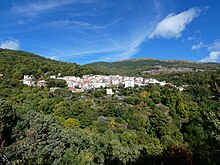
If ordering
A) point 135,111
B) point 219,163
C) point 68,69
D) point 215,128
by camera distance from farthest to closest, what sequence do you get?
1. point 68,69
2. point 135,111
3. point 219,163
4. point 215,128

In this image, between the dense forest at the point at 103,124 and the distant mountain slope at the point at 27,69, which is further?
the distant mountain slope at the point at 27,69

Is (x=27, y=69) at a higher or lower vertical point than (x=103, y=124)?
higher

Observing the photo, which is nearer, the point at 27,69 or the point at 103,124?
the point at 103,124

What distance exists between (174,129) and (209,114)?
107 ft

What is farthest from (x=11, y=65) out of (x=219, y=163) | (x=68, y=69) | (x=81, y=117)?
(x=219, y=163)

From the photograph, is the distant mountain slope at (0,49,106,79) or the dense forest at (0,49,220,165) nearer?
the dense forest at (0,49,220,165)

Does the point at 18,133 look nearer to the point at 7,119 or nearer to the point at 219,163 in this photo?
the point at 7,119

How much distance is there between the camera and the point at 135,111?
44.0 meters

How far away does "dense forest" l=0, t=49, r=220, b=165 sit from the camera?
7835 millimetres

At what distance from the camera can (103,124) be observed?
36250 millimetres

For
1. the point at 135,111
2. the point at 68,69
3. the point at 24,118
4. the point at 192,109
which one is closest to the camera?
the point at 24,118

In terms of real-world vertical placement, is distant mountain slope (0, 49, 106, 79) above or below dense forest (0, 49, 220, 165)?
above

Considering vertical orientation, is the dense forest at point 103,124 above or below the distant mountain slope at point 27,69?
below

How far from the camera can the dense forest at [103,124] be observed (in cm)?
783
